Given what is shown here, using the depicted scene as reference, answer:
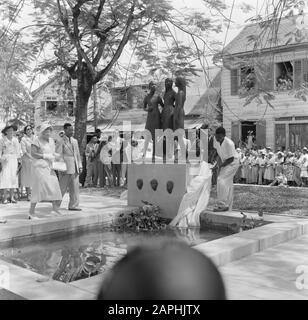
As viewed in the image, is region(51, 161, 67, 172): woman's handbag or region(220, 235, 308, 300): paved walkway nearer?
region(220, 235, 308, 300): paved walkway

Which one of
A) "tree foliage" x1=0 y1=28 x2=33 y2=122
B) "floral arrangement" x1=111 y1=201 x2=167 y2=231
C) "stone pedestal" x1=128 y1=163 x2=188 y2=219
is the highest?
"tree foliage" x1=0 y1=28 x2=33 y2=122

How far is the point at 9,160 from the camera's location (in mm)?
11391

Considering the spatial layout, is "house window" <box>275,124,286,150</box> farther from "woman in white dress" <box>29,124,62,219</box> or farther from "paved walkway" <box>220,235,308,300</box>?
"paved walkway" <box>220,235,308,300</box>

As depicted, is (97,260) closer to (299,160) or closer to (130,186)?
(130,186)

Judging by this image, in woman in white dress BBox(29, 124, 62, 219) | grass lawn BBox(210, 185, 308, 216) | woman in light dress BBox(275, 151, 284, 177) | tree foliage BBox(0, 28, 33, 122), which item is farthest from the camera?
woman in light dress BBox(275, 151, 284, 177)

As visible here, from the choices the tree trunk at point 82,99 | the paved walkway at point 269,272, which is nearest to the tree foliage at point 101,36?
the tree trunk at point 82,99

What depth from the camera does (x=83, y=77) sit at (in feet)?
51.4

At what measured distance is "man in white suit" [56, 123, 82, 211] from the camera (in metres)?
9.71

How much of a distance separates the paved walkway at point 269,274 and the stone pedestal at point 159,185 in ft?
9.84

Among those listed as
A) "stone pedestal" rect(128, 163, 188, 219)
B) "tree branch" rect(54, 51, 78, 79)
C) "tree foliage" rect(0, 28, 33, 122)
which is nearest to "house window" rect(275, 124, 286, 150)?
"tree branch" rect(54, 51, 78, 79)

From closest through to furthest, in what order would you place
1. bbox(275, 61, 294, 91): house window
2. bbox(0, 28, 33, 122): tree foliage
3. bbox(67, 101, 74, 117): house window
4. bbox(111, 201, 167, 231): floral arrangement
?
bbox(111, 201, 167, 231): floral arrangement < bbox(0, 28, 33, 122): tree foliage < bbox(67, 101, 74, 117): house window < bbox(275, 61, 294, 91): house window

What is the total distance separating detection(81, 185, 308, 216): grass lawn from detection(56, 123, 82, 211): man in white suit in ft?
10.5

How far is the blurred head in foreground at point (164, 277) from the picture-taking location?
4.82ft
